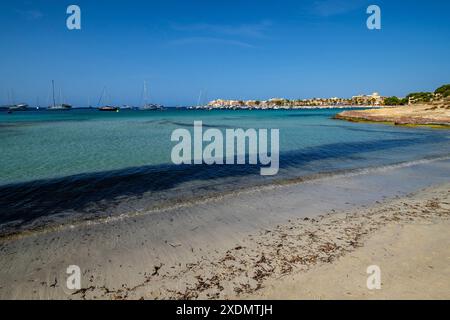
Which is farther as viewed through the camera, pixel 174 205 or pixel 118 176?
pixel 118 176

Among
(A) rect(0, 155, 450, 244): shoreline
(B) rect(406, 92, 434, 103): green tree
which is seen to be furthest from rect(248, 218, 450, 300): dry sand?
(B) rect(406, 92, 434, 103): green tree

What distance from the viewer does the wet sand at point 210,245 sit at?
6.02 metres

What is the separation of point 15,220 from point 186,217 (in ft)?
18.5

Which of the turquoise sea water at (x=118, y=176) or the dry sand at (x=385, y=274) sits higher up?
the turquoise sea water at (x=118, y=176)

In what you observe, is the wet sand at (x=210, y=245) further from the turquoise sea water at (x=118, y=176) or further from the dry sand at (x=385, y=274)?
the turquoise sea water at (x=118, y=176)

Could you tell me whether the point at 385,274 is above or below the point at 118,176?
below

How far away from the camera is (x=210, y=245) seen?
7.85 m

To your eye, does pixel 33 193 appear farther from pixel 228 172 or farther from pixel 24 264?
pixel 228 172

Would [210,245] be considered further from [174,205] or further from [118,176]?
[118,176]

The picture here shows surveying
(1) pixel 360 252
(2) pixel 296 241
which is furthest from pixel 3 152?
(1) pixel 360 252

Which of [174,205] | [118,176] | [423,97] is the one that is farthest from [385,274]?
[423,97]

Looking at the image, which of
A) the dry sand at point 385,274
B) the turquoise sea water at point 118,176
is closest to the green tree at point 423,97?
the turquoise sea water at point 118,176

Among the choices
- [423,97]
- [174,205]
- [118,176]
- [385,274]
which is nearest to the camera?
[385,274]

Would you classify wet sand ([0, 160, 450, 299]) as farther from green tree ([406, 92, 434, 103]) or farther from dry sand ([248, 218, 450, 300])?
green tree ([406, 92, 434, 103])
